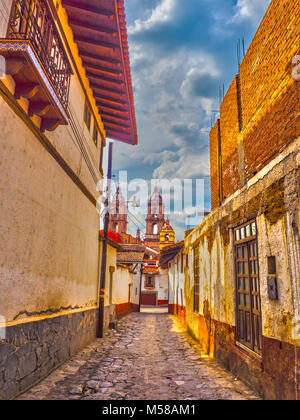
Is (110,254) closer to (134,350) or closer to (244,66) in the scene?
(134,350)

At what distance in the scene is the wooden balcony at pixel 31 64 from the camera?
3.70 m

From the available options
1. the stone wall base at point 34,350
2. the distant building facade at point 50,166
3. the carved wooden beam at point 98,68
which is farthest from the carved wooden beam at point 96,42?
the stone wall base at point 34,350

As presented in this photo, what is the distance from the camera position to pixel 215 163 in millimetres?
8836

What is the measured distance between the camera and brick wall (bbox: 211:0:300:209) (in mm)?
4227

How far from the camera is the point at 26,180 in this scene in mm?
4688

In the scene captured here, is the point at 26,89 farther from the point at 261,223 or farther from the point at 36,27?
the point at 261,223

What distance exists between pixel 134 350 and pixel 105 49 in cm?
841

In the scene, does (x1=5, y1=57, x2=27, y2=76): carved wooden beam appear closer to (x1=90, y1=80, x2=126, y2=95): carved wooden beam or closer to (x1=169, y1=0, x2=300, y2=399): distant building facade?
(x1=169, y1=0, x2=300, y2=399): distant building facade

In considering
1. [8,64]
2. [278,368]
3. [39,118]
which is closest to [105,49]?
[39,118]

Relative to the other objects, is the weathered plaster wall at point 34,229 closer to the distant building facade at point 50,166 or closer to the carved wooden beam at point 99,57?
the distant building facade at point 50,166

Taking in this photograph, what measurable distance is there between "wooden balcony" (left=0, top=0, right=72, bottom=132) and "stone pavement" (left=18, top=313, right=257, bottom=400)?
4.58 meters

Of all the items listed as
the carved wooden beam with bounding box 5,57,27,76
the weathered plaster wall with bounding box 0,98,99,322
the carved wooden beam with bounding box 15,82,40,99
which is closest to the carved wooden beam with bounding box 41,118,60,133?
the weathered plaster wall with bounding box 0,98,99,322

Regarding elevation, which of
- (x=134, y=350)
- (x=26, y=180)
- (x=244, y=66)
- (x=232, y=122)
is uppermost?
(x=244, y=66)
